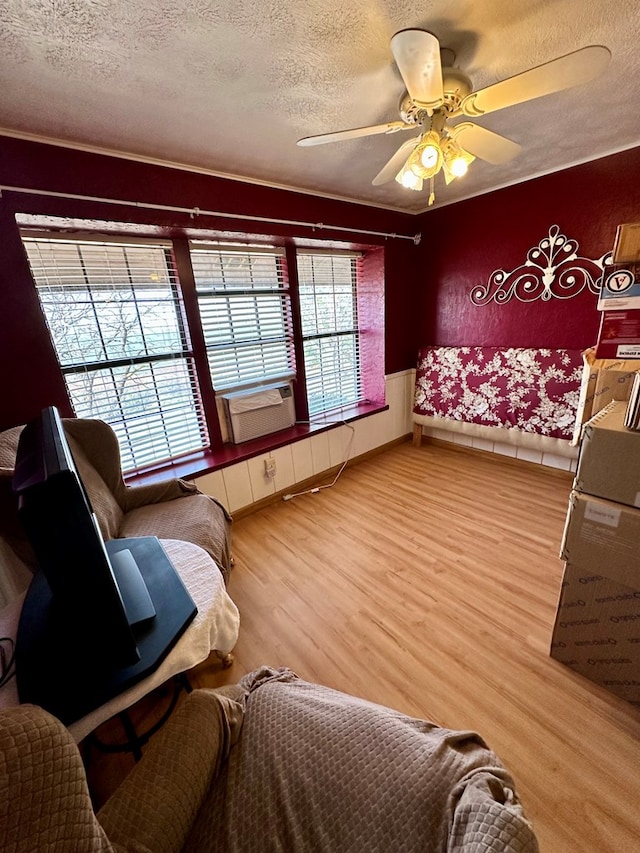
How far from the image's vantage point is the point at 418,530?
2.24 metres

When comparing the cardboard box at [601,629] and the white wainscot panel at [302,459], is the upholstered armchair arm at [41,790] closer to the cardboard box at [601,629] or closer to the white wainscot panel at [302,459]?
the cardboard box at [601,629]

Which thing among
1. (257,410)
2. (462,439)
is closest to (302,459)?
(257,410)

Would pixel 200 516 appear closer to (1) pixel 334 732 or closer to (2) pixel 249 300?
(1) pixel 334 732

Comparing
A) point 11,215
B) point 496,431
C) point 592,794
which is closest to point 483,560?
point 592,794

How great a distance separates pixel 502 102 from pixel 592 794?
2.20m

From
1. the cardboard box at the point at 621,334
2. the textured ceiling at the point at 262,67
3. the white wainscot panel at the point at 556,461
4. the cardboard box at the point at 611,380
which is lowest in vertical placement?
the white wainscot panel at the point at 556,461

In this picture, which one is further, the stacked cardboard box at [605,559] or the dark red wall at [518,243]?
the dark red wall at [518,243]

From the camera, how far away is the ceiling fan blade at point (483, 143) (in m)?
1.24

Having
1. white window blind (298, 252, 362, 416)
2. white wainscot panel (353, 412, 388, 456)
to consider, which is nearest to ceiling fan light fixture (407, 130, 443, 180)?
white window blind (298, 252, 362, 416)

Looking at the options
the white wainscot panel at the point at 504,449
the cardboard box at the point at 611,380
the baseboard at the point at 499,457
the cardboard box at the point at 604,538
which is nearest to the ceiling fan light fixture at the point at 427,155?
the cardboard box at the point at 611,380

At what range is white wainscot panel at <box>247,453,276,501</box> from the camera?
2.50 metres

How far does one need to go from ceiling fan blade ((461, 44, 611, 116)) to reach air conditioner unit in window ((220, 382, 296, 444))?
1.99m

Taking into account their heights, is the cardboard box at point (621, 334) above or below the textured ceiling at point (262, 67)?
below

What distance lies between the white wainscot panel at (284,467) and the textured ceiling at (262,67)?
1.90 meters
